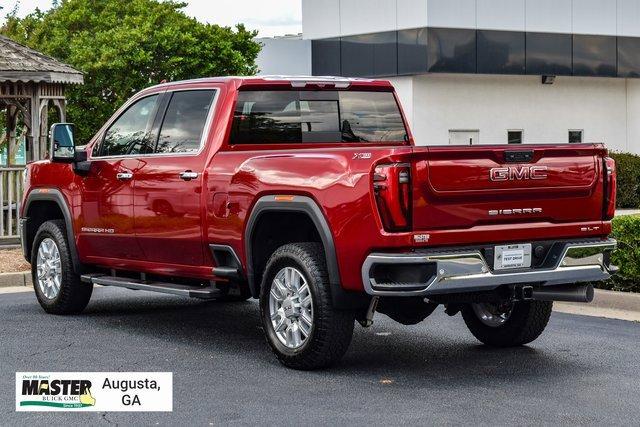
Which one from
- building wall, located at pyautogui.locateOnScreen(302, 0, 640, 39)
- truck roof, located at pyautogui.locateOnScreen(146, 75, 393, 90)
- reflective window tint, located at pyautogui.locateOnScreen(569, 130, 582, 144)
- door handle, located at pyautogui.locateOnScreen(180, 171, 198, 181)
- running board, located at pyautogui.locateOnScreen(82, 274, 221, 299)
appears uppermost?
building wall, located at pyautogui.locateOnScreen(302, 0, 640, 39)

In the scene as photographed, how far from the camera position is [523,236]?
8297 mm

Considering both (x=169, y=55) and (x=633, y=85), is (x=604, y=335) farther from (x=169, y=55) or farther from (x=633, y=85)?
(x=633, y=85)

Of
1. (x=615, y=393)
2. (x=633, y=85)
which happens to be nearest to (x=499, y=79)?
(x=633, y=85)

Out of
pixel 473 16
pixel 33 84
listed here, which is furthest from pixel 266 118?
pixel 473 16

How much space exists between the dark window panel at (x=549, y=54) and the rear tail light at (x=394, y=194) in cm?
2748

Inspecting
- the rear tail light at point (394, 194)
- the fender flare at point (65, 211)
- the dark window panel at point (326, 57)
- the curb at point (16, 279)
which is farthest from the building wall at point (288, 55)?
the rear tail light at point (394, 194)

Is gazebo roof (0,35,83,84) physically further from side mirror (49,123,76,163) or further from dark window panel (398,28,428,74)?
dark window panel (398,28,428,74)

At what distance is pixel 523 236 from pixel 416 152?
106cm

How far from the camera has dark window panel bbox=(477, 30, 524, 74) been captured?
33.7 meters

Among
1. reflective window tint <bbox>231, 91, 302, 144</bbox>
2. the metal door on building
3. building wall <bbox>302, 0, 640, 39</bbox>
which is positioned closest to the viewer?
reflective window tint <bbox>231, 91, 302, 144</bbox>

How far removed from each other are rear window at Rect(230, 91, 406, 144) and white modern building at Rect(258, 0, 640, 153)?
884 inches

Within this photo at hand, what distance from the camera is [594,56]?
1407 inches

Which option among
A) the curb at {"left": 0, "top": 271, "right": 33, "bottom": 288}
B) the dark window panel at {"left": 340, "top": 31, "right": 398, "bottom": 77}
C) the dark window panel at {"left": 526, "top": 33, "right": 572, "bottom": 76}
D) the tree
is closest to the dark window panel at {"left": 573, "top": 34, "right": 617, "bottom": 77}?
the dark window panel at {"left": 526, "top": 33, "right": 572, "bottom": 76}

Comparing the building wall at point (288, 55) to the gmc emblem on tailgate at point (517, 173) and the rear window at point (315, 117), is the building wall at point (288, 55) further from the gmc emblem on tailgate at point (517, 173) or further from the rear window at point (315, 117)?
the gmc emblem on tailgate at point (517, 173)
